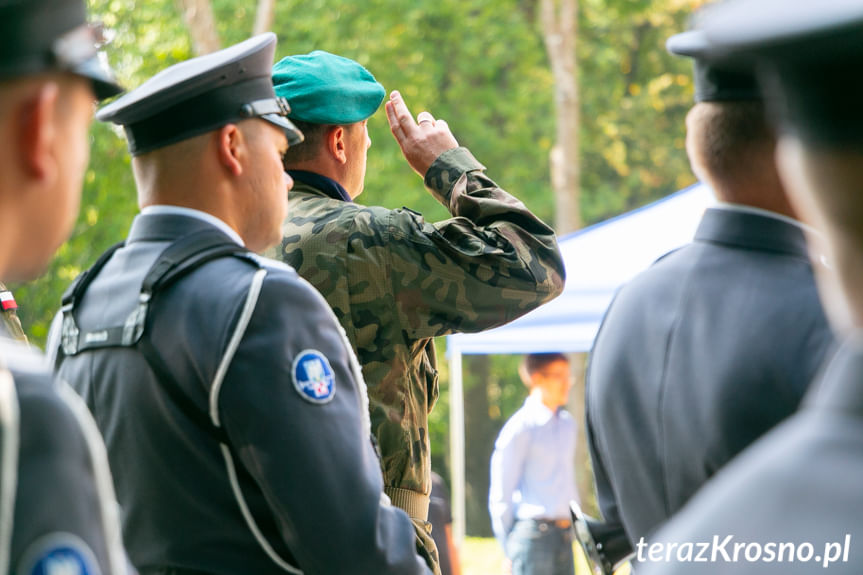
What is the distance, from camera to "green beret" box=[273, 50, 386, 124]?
286 cm

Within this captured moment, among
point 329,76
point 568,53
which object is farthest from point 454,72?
point 329,76

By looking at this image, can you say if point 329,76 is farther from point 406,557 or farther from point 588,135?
point 588,135

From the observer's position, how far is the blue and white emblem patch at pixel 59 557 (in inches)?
44.8

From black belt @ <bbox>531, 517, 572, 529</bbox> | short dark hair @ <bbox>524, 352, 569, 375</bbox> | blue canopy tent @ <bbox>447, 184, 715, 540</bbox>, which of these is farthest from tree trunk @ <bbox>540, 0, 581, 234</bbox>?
black belt @ <bbox>531, 517, 572, 529</bbox>

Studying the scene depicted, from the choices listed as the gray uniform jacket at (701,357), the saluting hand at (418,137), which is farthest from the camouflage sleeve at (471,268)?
the gray uniform jacket at (701,357)

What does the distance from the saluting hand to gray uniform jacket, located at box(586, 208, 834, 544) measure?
897 mm

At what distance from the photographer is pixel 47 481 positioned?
3.80 feet

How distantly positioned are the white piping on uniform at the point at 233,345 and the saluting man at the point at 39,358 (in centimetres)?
Answer: 71

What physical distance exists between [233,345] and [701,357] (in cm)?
82

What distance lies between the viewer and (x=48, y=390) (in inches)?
46.9

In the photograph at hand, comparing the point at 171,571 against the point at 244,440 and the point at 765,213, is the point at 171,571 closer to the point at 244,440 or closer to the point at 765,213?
the point at 244,440

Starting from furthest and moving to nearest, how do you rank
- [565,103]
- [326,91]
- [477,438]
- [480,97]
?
[477,438]
[480,97]
[565,103]
[326,91]

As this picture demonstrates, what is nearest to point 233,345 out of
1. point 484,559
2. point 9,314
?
point 9,314

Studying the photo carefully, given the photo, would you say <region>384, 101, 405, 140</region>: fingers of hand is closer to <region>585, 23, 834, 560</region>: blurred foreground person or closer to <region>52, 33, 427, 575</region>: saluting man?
<region>52, 33, 427, 575</region>: saluting man
